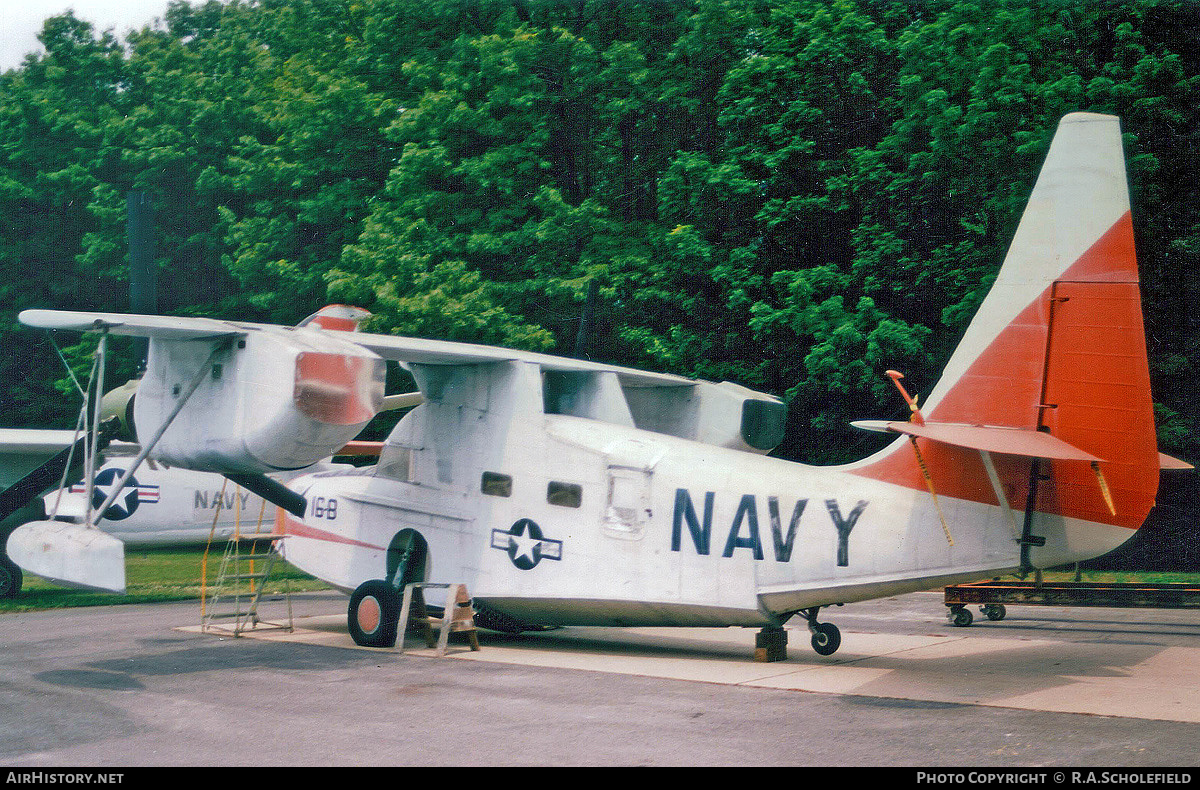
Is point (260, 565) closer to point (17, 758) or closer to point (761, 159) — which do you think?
point (761, 159)

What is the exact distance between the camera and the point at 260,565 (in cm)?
2861

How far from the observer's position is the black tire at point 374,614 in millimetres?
13359

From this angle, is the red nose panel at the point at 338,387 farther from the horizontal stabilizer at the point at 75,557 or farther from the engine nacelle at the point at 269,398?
the horizontal stabilizer at the point at 75,557

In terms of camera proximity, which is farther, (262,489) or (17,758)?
(262,489)

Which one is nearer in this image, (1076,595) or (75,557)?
(75,557)

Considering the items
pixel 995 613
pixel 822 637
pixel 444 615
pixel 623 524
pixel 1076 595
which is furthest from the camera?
pixel 995 613

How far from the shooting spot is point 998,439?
32.3ft

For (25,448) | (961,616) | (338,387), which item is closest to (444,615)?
(338,387)

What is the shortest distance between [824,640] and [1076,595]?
415cm

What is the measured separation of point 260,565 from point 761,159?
16.3 m

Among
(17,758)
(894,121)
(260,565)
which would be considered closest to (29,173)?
(260,565)

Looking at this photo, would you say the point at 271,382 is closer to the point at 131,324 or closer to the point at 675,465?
the point at 131,324

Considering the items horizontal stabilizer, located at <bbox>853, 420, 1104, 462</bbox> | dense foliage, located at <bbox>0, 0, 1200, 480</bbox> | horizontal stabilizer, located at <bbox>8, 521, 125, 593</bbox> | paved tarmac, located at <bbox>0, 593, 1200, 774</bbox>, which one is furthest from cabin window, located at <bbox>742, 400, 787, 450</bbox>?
horizontal stabilizer, located at <bbox>8, 521, 125, 593</bbox>

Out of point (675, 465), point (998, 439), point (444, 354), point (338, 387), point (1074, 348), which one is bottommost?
point (675, 465)
